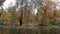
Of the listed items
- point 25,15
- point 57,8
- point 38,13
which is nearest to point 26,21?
point 25,15

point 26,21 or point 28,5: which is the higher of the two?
point 28,5

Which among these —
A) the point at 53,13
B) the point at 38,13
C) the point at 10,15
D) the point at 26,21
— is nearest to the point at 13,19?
the point at 10,15

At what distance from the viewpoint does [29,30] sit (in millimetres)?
2625

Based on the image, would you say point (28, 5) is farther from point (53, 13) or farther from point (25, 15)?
point (53, 13)

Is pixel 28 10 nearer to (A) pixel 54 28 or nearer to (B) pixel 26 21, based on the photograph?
(B) pixel 26 21

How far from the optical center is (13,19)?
2781mm

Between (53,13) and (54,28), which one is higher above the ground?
(53,13)

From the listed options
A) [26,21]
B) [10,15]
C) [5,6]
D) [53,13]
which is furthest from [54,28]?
[5,6]

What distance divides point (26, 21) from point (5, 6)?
0.54 meters

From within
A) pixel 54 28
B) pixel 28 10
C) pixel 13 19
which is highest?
pixel 28 10

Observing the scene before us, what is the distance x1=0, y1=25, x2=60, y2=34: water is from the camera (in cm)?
260

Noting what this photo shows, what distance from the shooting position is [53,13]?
9.07 ft

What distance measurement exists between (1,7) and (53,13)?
109 cm

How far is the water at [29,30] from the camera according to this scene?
2.60 metres
